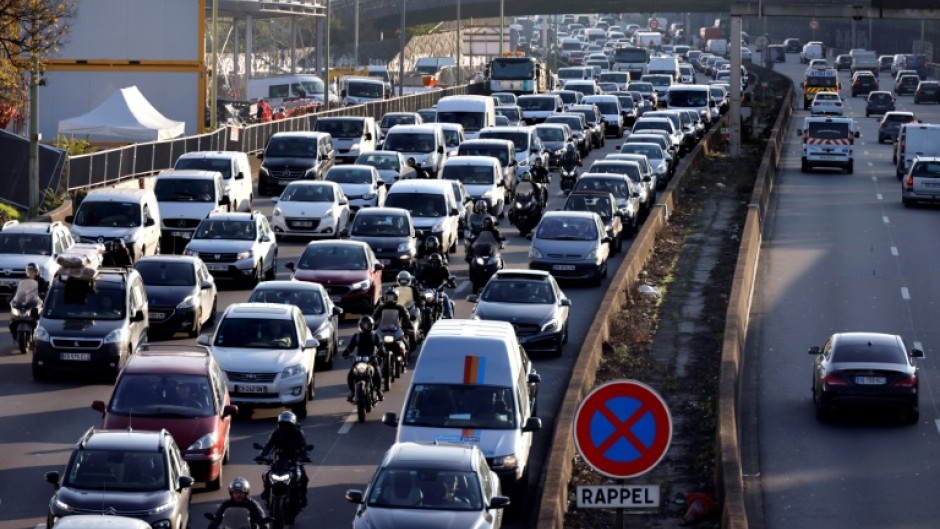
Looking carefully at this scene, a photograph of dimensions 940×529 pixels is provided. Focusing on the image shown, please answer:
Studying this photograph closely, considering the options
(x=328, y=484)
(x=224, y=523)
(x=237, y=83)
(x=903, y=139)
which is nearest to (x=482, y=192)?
(x=903, y=139)

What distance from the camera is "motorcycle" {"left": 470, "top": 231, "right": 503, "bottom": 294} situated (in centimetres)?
3628

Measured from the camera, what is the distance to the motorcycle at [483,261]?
36.3 meters

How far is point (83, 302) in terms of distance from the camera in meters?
27.5

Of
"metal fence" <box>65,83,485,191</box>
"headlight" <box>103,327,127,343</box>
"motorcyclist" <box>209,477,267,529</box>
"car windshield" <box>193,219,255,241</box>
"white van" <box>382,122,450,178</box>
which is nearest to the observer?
"motorcyclist" <box>209,477,267,529</box>

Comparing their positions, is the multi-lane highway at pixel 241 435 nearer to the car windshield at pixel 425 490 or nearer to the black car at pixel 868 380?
the car windshield at pixel 425 490

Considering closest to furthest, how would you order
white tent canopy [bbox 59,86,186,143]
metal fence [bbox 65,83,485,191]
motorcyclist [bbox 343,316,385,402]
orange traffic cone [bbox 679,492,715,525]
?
orange traffic cone [bbox 679,492,715,525] < motorcyclist [bbox 343,316,385,402] < metal fence [bbox 65,83,485,191] < white tent canopy [bbox 59,86,186,143]

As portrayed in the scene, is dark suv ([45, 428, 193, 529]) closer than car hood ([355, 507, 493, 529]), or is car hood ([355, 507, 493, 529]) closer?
car hood ([355, 507, 493, 529])

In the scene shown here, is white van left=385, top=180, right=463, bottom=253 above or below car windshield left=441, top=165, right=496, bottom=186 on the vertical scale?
below

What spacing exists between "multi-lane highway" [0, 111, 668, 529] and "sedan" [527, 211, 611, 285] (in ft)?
18.4

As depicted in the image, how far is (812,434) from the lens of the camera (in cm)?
2580

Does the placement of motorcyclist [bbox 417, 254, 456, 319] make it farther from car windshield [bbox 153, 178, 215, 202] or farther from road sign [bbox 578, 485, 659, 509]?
road sign [bbox 578, 485, 659, 509]

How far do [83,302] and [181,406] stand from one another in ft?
22.5

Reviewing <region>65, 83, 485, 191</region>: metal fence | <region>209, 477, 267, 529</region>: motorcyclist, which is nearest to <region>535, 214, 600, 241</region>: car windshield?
<region>65, 83, 485, 191</region>: metal fence

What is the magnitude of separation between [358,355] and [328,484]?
4.11 meters
